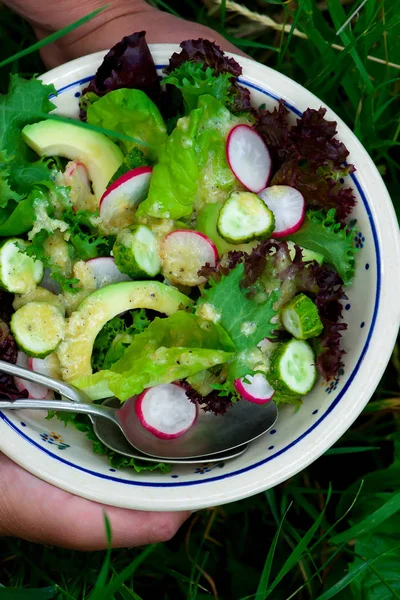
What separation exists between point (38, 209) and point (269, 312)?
816 mm

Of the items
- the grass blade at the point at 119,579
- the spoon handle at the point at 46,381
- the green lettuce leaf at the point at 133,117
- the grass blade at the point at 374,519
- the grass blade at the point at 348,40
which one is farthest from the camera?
the grass blade at the point at 348,40

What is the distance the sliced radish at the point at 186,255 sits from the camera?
80.6 inches

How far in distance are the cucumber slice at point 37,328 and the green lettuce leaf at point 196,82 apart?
2.67 ft

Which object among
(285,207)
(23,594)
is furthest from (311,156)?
(23,594)

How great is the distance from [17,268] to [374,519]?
1510 millimetres

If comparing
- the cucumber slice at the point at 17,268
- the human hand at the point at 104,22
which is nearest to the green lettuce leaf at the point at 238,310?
the cucumber slice at the point at 17,268

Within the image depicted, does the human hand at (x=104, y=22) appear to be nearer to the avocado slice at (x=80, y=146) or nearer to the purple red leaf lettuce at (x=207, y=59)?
the purple red leaf lettuce at (x=207, y=59)

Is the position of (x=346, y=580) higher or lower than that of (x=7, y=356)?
lower

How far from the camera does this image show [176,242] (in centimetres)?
207

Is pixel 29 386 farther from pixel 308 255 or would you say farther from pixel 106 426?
pixel 308 255

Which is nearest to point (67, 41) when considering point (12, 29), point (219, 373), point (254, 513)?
point (12, 29)

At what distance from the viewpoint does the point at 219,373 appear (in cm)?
203

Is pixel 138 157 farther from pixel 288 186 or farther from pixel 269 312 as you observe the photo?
pixel 269 312

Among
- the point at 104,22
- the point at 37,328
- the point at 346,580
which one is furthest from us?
the point at 104,22
